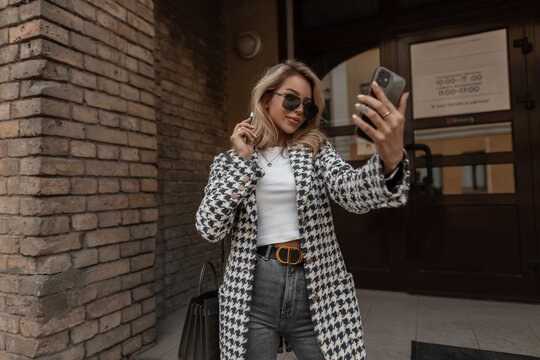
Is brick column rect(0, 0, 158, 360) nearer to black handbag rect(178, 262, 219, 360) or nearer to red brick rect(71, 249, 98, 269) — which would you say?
red brick rect(71, 249, 98, 269)

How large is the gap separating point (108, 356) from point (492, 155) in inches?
143

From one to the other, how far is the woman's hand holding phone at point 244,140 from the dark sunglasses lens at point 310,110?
239mm

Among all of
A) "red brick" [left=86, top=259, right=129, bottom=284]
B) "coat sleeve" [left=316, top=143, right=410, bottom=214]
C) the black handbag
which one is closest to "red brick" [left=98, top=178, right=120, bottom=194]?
"red brick" [left=86, top=259, right=129, bottom=284]

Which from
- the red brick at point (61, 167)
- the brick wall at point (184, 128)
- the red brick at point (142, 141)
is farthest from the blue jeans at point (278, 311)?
the brick wall at point (184, 128)

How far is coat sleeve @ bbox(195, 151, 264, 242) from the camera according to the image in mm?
1260

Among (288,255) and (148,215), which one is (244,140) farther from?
(148,215)

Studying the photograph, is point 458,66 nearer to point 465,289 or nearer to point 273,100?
point 465,289

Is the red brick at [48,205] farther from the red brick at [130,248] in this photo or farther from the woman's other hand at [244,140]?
the woman's other hand at [244,140]

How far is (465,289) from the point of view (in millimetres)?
3424

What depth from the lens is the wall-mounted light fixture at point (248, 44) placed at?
13.5 feet

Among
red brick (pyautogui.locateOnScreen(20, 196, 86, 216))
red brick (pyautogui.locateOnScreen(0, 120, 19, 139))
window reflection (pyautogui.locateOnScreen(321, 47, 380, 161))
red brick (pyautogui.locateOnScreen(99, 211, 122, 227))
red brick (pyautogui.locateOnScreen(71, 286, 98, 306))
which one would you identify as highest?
window reflection (pyautogui.locateOnScreen(321, 47, 380, 161))

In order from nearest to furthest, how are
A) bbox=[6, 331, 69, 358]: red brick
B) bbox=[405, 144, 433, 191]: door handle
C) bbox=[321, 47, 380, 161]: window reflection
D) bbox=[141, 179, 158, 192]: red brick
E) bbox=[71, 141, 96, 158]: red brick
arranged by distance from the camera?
1. bbox=[6, 331, 69, 358]: red brick
2. bbox=[71, 141, 96, 158]: red brick
3. bbox=[141, 179, 158, 192]: red brick
4. bbox=[405, 144, 433, 191]: door handle
5. bbox=[321, 47, 380, 161]: window reflection

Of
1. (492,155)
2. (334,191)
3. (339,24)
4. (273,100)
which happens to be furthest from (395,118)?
(339,24)

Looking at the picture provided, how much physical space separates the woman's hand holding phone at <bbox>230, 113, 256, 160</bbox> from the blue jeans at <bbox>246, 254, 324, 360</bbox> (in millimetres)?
404
